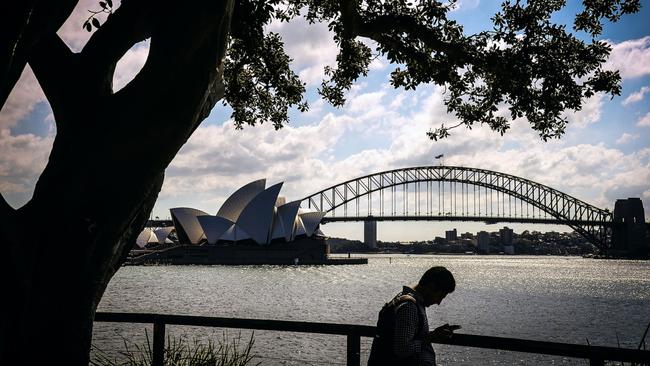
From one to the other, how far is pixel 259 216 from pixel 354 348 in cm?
9551

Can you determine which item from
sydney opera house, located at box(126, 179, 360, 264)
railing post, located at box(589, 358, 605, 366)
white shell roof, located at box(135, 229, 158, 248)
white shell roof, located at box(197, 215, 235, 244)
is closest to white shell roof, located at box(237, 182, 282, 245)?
sydney opera house, located at box(126, 179, 360, 264)

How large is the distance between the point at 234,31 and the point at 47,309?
13.4 ft

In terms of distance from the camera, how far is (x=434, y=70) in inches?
326

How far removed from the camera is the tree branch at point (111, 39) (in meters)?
4.33

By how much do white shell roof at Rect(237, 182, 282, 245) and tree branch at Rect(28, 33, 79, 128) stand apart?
3511 inches

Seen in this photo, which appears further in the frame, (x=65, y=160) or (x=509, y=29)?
(x=509, y=29)

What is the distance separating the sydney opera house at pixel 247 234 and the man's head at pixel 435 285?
93.4 m

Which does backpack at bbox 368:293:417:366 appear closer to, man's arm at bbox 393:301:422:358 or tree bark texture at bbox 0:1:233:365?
man's arm at bbox 393:301:422:358

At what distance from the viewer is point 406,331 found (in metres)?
3.65

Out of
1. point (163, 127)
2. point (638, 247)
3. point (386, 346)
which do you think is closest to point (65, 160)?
point (163, 127)

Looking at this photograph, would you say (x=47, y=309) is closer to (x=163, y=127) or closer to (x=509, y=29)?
(x=163, y=127)

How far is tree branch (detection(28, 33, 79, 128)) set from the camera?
4254mm

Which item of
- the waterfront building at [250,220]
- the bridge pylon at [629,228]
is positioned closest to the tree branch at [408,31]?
the waterfront building at [250,220]

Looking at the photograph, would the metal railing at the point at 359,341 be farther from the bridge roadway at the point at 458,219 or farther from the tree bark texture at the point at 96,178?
the bridge roadway at the point at 458,219
